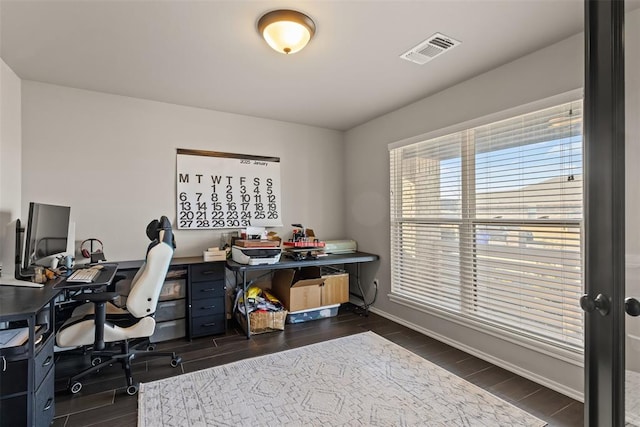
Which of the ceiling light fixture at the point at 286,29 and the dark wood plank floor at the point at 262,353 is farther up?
the ceiling light fixture at the point at 286,29

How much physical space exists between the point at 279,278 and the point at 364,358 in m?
1.50

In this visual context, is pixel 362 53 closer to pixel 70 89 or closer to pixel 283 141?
pixel 283 141

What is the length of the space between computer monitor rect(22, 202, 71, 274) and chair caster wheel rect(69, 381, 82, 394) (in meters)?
0.86

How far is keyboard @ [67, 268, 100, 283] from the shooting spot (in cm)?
213

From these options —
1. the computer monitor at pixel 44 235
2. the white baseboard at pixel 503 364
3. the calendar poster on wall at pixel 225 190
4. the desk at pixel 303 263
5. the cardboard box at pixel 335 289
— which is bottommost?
the white baseboard at pixel 503 364

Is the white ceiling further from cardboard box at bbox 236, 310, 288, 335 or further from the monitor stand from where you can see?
cardboard box at bbox 236, 310, 288, 335

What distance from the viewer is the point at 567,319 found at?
7.06 feet

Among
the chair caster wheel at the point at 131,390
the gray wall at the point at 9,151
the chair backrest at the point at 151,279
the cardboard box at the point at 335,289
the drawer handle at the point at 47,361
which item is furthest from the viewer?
the cardboard box at the point at 335,289

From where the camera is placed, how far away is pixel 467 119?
9.29 feet

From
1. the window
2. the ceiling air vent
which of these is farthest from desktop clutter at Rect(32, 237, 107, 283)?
the window

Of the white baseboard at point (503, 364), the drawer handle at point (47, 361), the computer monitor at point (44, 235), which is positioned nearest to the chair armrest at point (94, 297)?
the drawer handle at point (47, 361)

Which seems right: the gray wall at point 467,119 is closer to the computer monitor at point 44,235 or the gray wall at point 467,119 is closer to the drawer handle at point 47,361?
the drawer handle at point 47,361

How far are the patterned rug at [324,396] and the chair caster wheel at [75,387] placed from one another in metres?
0.43

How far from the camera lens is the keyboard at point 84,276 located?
2.13 m
